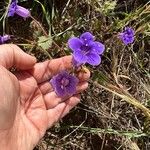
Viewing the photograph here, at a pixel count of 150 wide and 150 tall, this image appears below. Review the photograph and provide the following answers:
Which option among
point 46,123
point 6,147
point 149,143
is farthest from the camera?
point 149,143

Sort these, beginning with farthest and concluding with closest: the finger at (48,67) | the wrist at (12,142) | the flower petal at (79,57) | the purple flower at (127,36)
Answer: the purple flower at (127,36), the finger at (48,67), the flower petal at (79,57), the wrist at (12,142)

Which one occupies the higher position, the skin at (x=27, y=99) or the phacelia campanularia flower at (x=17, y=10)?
the phacelia campanularia flower at (x=17, y=10)

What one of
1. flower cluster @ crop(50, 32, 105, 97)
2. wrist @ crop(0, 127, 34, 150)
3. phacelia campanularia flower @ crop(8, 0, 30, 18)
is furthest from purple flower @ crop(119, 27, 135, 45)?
wrist @ crop(0, 127, 34, 150)

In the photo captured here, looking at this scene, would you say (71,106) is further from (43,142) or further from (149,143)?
(149,143)

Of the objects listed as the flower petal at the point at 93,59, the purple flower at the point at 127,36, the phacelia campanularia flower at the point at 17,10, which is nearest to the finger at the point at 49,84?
the flower petal at the point at 93,59

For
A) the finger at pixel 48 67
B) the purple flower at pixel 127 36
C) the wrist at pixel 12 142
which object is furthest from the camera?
the purple flower at pixel 127 36

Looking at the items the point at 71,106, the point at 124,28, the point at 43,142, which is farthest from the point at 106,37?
the point at 43,142

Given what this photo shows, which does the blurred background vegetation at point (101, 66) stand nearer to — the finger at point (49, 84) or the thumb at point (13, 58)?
the finger at point (49, 84)
